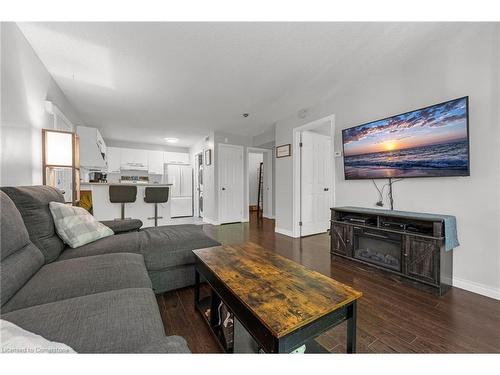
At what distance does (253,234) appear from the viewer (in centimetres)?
427

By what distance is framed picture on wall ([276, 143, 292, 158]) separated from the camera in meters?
4.13

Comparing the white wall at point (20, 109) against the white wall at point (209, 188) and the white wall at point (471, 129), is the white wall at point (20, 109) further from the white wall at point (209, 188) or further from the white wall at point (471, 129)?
the white wall at point (471, 129)

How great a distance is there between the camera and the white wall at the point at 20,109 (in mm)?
1614

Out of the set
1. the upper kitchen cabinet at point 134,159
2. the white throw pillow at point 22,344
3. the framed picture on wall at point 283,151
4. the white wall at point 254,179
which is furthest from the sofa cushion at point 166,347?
the white wall at point 254,179

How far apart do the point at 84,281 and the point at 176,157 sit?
643 centimetres

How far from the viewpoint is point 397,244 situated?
87.8 inches

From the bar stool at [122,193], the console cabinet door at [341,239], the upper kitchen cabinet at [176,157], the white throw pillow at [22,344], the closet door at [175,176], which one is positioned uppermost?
the upper kitchen cabinet at [176,157]

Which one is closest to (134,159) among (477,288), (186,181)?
(186,181)

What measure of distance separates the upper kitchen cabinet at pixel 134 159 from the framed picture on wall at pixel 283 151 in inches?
178

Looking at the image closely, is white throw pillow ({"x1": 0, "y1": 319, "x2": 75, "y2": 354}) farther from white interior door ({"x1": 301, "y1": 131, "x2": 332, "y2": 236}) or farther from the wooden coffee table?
white interior door ({"x1": 301, "y1": 131, "x2": 332, "y2": 236})

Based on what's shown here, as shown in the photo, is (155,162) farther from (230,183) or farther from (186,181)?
(230,183)

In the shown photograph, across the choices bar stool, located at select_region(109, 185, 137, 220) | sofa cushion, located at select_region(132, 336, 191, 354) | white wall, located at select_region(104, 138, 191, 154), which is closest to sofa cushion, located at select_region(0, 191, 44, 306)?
sofa cushion, located at select_region(132, 336, 191, 354)
